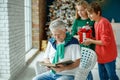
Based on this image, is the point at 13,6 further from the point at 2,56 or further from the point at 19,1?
the point at 2,56

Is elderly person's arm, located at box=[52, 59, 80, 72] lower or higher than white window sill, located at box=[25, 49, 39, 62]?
higher

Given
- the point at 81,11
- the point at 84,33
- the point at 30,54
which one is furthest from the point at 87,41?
the point at 30,54

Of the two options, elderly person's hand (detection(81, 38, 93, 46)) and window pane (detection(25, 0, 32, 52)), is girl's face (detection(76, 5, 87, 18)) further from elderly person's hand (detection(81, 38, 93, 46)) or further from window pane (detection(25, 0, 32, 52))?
window pane (detection(25, 0, 32, 52))

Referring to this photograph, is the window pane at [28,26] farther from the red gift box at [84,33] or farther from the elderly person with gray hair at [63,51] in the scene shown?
the elderly person with gray hair at [63,51]

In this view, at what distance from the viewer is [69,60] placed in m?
2.13

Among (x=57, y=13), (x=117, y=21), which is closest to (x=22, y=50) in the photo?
(x=57, y=13)

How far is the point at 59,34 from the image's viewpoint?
7.41ft

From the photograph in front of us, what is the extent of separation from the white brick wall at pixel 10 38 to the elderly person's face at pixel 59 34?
4.28 feet

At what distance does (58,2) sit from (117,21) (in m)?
2.24

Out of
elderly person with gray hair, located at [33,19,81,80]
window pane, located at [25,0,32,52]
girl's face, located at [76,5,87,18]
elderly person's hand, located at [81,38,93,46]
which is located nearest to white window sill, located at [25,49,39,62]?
window pane, located at [25,0,32,52]

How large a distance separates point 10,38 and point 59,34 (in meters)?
1.42

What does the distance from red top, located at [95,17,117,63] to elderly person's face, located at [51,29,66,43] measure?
0.57 meters

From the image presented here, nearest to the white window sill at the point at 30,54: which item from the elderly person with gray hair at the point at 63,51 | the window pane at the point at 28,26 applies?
the window pane at the point at 28,26

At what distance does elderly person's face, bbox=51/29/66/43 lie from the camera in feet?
7.34
